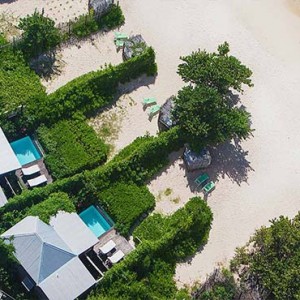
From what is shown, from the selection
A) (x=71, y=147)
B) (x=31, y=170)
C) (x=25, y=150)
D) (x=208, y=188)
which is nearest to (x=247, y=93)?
(x=208, y=188)

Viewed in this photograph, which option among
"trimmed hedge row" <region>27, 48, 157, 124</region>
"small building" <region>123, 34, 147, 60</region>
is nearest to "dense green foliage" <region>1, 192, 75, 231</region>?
"trimmed hedge row" <region>27, 48, 157, 124</region>

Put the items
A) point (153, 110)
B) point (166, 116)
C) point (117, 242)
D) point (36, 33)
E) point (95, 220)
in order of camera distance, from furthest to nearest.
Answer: point (36, 33) < point (153, 110) < point (166, 116) < point (95, 220) < point (117, 242)

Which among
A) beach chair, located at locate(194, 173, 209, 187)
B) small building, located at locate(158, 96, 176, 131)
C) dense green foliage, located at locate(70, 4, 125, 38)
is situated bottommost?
beach chair, located at locate(194, 173, 209, 187)

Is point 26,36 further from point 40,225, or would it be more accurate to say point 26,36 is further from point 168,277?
point 168,277

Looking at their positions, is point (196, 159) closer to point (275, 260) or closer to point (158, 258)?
point (158, 258)

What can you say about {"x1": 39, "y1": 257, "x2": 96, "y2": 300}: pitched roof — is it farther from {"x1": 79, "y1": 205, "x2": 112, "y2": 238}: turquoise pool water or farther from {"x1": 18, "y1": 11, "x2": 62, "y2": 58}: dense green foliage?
{"x1": 18, "y1": 11, "x2": 62, "y2": 58}: dense green foliage

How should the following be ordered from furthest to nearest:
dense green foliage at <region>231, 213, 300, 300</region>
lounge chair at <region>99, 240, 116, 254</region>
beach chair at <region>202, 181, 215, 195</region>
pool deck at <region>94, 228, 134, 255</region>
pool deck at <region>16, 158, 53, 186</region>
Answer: beach chair at <region>202, 181, 215, 195</region> → pool deck at <region>16, 158, 53, 186</region> → pool deck at <region>94, 228, 134, 255</region> → lounge chair at <region>99, 240, 116, 254</region> → dense green foliage at <region>231, 213, 300, 300</region>

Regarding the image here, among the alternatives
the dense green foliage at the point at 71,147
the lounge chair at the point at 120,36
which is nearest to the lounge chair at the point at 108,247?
the dense green foliage at the point at 71,147

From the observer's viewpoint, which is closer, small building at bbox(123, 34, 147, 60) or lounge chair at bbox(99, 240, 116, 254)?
lounge chair at bbox(99, 240, 116, 254)
